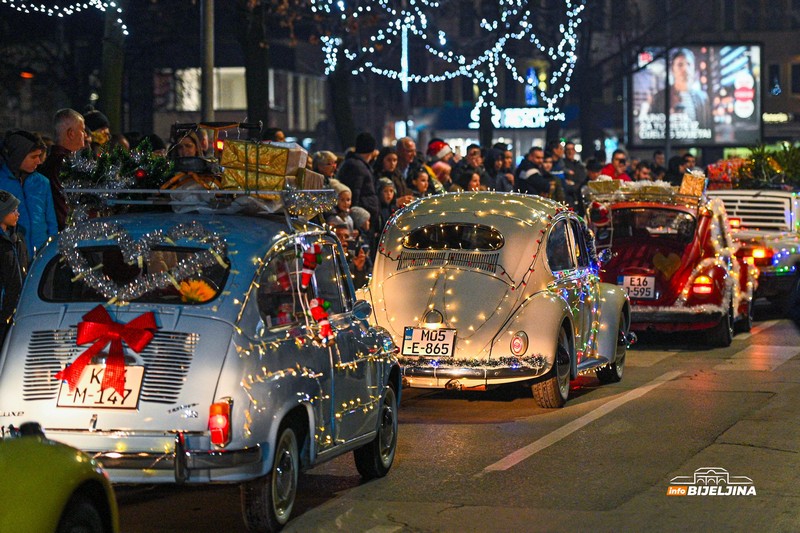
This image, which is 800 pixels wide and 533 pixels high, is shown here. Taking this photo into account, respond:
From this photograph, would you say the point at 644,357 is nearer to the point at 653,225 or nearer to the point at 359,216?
the point at 653,225

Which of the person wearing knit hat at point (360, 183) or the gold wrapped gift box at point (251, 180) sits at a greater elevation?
the gold wrapped gift box at point (251, 180)

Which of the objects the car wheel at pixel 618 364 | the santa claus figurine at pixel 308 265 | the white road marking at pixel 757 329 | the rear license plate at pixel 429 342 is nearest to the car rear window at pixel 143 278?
the santa claus figurine at pixel 308 265

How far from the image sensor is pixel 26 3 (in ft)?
96.7

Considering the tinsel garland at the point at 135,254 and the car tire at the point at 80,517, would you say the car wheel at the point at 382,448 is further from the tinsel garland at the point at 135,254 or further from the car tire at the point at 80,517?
the car tire at the point at 80,517

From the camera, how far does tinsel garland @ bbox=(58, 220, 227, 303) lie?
8.28 m

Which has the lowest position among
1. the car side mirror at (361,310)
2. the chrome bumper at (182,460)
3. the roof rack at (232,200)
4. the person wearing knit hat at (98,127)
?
the chrome bumper at (182,460)

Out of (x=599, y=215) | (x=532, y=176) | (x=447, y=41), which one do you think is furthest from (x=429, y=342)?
(x=447, y=41)

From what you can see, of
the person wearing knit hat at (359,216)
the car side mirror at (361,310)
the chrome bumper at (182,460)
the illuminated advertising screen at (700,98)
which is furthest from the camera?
the illuminated advertising screen at (700,98)

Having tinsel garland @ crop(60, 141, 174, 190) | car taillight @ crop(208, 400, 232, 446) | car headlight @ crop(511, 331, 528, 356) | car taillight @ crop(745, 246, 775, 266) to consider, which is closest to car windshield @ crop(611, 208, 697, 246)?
car taillight @ crop(745, 246, 775, 266)

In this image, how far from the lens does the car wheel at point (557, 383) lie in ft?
41.8

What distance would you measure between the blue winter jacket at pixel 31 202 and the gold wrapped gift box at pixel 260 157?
2.55 m

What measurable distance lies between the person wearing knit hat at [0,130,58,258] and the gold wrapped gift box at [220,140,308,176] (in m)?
2.55

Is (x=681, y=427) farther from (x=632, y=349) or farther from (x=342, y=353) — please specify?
(x=632, y=349)

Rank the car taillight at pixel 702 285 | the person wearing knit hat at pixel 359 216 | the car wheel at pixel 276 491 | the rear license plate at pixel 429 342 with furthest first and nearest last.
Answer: the car taillight at pixel 702 285
the person wearing knit hat at pixel 359 216
the rear license plate at pixel 429 342
the car wheel at pixel 276 491
